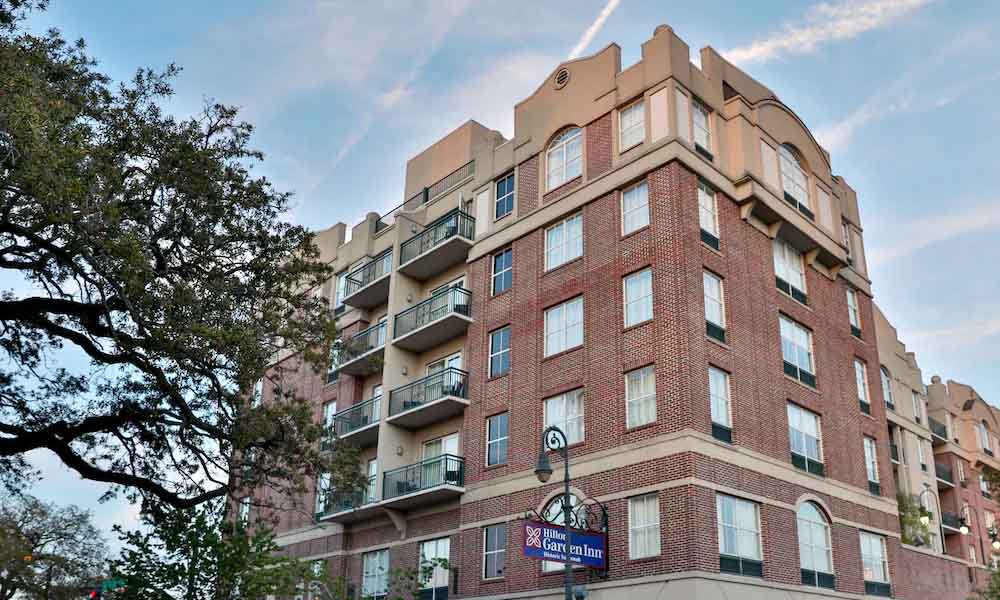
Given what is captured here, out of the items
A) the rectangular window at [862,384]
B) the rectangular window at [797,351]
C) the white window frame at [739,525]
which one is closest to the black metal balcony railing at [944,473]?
the rectangular window at [862,384]

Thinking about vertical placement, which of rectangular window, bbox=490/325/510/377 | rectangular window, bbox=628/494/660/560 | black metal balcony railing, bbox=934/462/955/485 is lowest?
rectangular window, bbox=628/494/660/560

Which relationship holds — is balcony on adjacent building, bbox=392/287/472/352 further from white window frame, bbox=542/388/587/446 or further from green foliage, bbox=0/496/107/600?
green foliage, bbox=0/496/107/600

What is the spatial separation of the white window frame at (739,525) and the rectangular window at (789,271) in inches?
329

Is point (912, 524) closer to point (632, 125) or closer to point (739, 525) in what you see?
point (739, 525)

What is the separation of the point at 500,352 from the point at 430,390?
3.52 m

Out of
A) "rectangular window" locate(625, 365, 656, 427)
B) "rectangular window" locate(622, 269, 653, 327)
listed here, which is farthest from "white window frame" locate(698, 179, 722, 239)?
"rectangular window" locate(625, 365, 656, 427)

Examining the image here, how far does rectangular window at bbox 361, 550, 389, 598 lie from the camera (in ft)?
110

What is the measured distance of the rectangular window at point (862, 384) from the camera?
111ft

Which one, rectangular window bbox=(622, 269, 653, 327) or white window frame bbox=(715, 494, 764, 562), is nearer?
white window frame bbox=(715, 494, 764, 562)

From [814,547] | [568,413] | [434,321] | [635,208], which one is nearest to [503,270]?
[434,321]

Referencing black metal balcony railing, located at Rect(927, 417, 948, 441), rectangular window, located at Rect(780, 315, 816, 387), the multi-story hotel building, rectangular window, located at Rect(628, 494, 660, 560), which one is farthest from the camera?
black metal balcony railing, located at Rect(927, 417, 948, 441)

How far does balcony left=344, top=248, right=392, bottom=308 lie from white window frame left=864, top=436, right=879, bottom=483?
1908 centimetres

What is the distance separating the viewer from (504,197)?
1329 inches

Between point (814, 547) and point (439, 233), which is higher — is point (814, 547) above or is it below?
below
